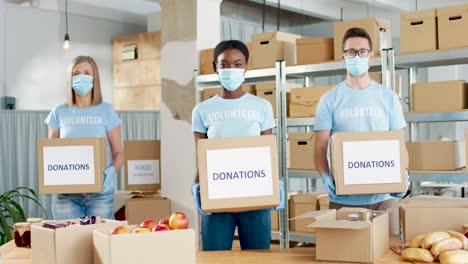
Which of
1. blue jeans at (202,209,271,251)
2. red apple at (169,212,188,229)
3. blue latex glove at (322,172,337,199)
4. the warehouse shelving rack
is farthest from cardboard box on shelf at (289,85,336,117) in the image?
red apple at (169,212,188,229)

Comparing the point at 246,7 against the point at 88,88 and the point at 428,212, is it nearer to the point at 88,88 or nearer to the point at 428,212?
the point at 88,88

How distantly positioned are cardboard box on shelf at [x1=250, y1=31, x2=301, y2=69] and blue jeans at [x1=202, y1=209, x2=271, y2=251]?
6.88ft

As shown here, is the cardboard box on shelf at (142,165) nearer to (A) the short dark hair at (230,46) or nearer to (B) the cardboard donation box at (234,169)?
(A) the short dark hair at (230,46)

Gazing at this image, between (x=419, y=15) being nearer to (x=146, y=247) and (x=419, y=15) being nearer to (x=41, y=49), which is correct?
(x=146, y=247)

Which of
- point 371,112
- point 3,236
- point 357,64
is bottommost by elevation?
point 3,236

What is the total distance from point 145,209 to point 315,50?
1586mm

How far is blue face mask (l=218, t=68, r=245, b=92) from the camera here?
272cm

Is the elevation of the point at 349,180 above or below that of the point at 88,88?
below

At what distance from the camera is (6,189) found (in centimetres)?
692

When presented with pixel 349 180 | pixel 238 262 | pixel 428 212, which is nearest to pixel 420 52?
pixel 349 180

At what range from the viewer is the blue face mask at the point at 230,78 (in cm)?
272

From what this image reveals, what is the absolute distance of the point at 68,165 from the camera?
3143 mm

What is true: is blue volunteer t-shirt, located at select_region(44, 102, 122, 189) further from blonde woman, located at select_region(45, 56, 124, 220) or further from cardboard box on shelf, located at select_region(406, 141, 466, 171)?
cardboard box on shelf, located at select_region(406, 141, 466, 171)

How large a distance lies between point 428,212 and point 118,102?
7.39 meters
